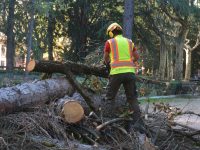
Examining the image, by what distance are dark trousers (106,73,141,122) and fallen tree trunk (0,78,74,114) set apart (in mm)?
758

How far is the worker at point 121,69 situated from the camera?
28.5ft

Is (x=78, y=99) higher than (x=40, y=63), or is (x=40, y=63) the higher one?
(x=40, y=63)

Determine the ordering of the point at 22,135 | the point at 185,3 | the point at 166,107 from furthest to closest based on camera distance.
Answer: the point at 185,3, the point at 166,107, the point at 22,135

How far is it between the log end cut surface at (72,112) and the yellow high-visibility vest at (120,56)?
1181 mm

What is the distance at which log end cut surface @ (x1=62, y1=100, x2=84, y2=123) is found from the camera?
784cm

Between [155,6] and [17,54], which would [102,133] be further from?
[17,54]

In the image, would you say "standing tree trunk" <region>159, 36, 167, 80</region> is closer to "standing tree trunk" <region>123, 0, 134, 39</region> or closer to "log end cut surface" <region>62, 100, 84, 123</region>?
"standing tree trunk" <region>123, 0, 134, 39</region>

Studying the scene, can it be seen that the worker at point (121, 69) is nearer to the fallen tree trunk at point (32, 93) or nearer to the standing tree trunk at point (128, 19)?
the fallen tree trunk at point (32, 93)

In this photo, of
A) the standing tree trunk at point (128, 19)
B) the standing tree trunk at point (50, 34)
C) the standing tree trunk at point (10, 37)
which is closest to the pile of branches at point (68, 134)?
the standing tree trunk at point (128, 19)

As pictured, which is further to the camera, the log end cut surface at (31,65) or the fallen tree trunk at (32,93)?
the log end cut surface at (31,65)

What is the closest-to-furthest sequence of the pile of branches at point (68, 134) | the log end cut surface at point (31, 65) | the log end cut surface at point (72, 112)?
the pile of branches at point (68, 134), the log end cut surface at point (72, 112), the log end cut surface at point (31, 65)

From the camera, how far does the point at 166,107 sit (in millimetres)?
9672

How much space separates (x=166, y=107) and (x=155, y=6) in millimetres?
24334

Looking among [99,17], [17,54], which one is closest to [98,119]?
[99,17]
